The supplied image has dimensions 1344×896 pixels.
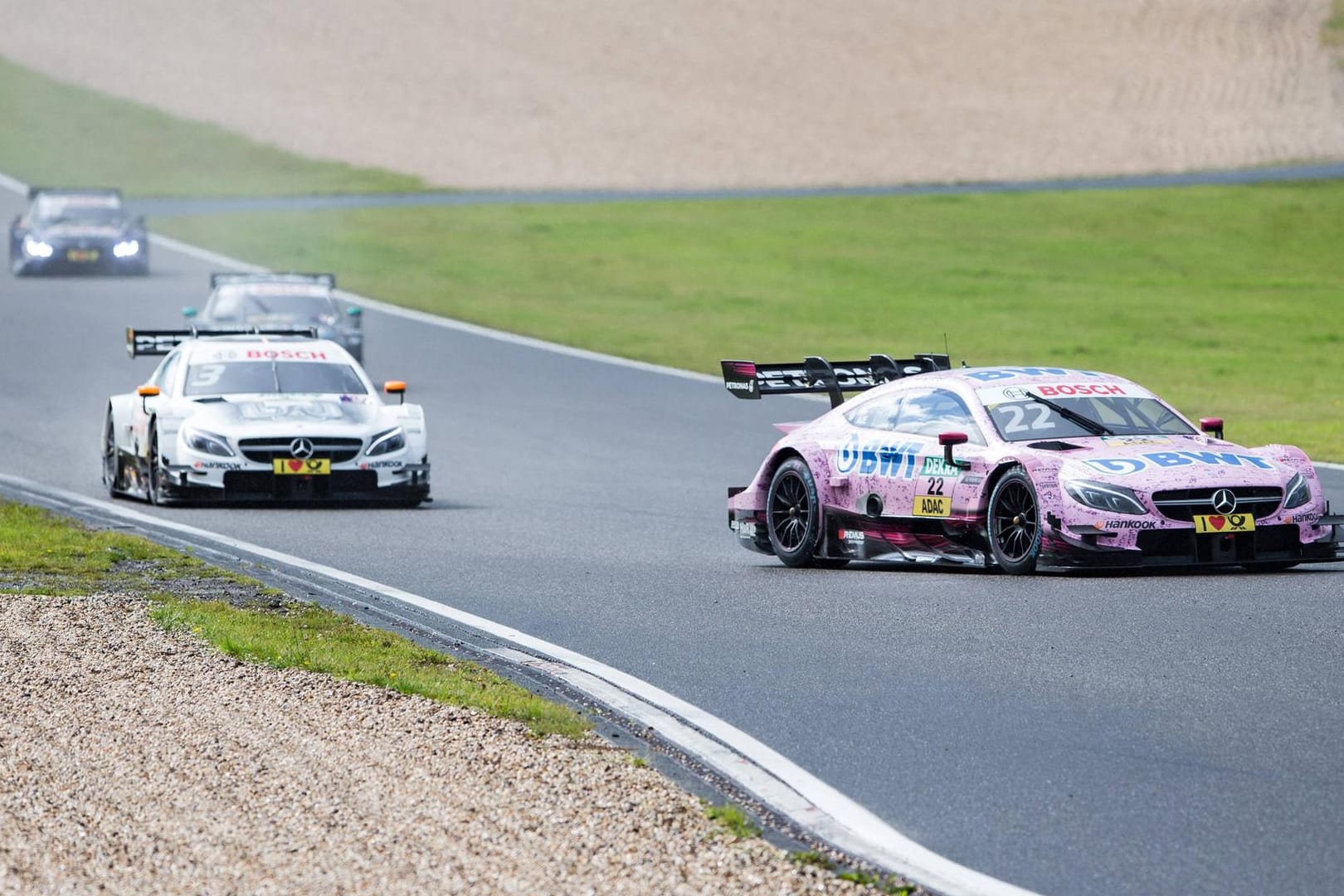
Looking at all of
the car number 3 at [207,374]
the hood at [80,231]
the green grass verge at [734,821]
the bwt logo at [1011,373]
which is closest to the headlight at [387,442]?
the car number 3 at [207,374]

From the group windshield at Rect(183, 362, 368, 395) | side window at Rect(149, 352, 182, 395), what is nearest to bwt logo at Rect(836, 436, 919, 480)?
windshield at Rect(183, 362, 368, 395)

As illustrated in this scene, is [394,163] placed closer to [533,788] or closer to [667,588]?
[667,588]

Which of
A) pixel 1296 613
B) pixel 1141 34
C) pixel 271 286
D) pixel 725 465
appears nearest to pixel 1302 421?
pixel 725 465

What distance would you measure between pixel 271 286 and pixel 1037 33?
50665 mm

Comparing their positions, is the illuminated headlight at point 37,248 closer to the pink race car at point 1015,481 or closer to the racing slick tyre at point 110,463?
the racing slick tyre at point 110,463

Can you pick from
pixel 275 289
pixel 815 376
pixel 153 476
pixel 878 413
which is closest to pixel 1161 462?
pixel 878 413

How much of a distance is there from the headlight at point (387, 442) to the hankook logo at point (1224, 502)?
7.45 metres

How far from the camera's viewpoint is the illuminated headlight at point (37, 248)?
40125 millimetres

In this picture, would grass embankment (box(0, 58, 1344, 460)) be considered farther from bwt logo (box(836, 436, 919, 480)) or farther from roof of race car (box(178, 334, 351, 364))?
bwt logo (box(836, 436, 919, 480))

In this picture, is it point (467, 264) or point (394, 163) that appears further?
point (394, 163)

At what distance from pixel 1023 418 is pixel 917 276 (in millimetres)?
30217

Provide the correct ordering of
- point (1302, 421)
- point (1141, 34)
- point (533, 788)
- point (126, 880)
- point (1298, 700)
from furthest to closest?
point (1141, 34)
point (1302, 421)
point (1298, 700)
point (533, 788)
point (126, 880)

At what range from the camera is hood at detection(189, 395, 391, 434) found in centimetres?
1756

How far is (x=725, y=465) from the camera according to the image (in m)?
20.0
